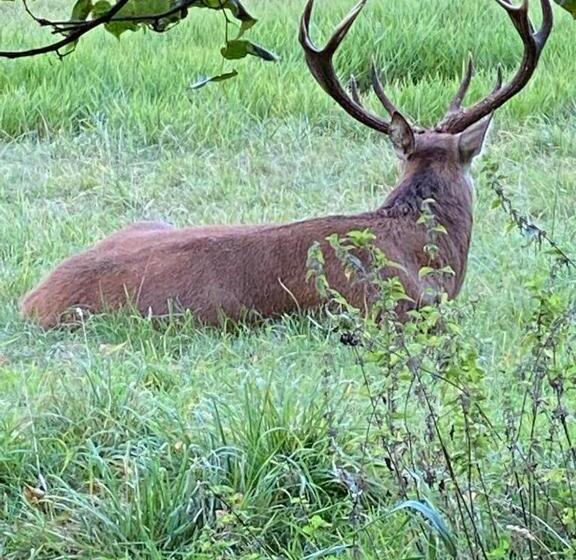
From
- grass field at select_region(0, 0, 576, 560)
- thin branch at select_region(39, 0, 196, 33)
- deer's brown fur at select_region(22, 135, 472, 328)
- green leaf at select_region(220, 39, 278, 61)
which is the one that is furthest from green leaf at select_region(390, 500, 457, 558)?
deer's brown fur at select_region(22, 135, 472, 328)

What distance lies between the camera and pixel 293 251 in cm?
503

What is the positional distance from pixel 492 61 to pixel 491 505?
20.8 feet

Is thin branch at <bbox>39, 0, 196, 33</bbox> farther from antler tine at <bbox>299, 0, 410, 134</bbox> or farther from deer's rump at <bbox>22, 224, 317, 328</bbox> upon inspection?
deer's rump at <bbox>22, 224, 317, 328</bbox>

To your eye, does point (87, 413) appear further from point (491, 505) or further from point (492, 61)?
point (492, 61)

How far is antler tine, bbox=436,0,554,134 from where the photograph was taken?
480 cm

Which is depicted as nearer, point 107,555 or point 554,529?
point 554,529

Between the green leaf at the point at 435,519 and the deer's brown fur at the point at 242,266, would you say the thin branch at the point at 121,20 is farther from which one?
the deer's brown fur at the point at 242,266

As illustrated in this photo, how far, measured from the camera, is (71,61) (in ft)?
28.7

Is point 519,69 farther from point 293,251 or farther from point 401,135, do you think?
point 293,251

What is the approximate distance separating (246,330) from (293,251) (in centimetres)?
35

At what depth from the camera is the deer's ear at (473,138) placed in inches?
206

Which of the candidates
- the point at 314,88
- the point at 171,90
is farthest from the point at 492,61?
the point at 171,90

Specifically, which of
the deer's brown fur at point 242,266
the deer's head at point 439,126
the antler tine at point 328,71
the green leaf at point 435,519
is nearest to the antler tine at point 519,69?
the deer's head at point 439,126

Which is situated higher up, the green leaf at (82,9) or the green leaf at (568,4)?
the green leaf at (568,4)
